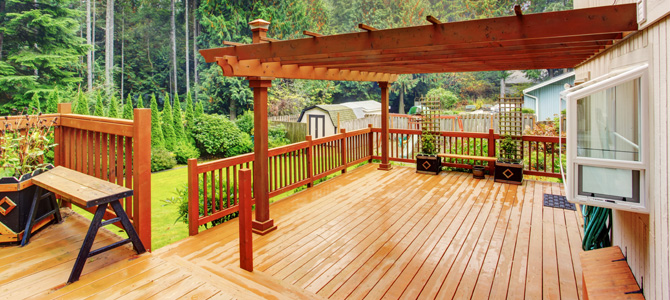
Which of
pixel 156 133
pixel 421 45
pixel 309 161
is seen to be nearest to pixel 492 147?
pixel 309 161

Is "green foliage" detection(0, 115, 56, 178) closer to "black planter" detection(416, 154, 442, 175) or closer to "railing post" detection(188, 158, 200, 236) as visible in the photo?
"railing post" detection(188, 158, 200, 236)

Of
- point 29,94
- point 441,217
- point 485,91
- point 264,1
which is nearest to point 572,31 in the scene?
point 441,217

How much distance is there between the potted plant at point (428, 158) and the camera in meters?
6.79

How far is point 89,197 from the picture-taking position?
2.54m

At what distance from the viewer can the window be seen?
1852mm

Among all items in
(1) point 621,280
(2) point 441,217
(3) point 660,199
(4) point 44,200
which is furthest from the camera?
(2) point 441,217

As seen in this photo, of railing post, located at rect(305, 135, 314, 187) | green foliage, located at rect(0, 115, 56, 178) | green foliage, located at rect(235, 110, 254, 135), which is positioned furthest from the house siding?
green foliage, located at rect(235, 110, 254, 135)

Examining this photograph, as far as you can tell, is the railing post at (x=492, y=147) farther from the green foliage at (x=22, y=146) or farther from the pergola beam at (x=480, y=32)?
the green foliage at (x=22, y=146)

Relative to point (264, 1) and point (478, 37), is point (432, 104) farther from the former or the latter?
point (264, 1)

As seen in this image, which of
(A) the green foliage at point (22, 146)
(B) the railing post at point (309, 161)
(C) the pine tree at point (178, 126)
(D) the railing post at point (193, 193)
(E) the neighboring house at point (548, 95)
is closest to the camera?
(A) the green foliage at point (22, 146)

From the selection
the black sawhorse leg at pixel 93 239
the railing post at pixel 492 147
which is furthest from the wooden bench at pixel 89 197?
the railing post at pixel 492 147

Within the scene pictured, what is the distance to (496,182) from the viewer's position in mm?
6172

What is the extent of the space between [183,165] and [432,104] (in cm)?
888

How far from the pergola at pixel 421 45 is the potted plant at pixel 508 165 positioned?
6.55 ft
